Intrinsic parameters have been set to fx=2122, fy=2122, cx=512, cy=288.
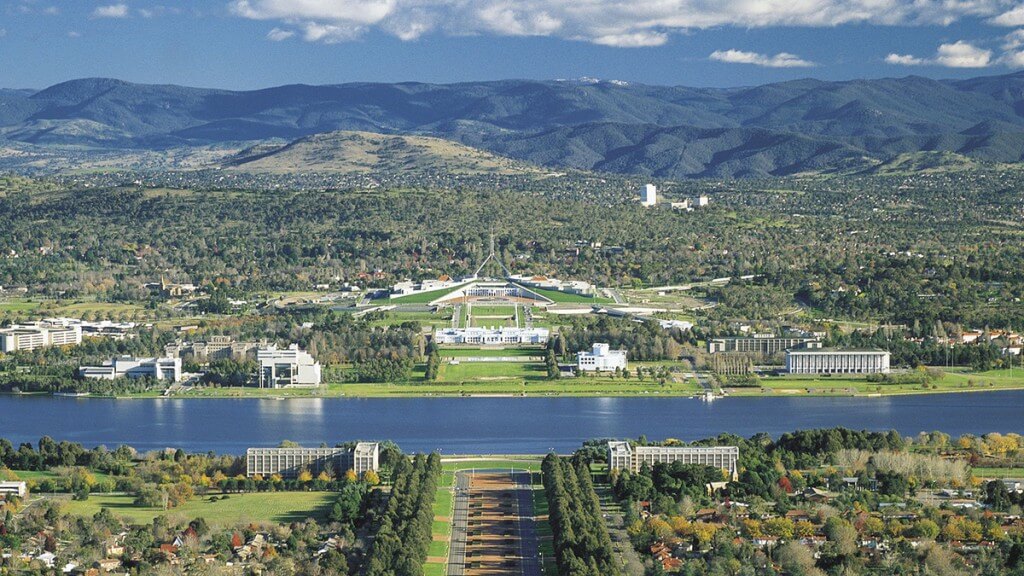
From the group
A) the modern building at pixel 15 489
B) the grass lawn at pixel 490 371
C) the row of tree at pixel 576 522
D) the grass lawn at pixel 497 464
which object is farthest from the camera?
the grass lawn at pixel 490 371

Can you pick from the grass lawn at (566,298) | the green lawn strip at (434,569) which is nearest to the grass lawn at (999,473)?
the green lawn strip at (434,569)

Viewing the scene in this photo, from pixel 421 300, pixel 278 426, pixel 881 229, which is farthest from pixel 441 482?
pixel 881 229

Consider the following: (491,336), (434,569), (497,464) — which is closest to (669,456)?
(497,464)

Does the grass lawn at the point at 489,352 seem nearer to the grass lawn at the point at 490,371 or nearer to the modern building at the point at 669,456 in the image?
the grass lawn at the point at 490,371

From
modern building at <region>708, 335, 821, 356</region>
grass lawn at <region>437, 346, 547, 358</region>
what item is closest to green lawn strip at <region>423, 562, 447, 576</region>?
grass lawn at <region>437, 346, 547, 358</region>

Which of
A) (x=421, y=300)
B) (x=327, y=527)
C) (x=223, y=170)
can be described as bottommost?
(x=327, y=527)

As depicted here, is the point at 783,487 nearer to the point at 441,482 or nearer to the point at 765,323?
the point at 441,482

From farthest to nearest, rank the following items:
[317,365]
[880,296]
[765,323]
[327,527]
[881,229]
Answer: [881,229] < [880,296] < [765,323] < [317,365] < [327,527]
